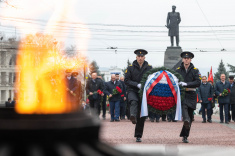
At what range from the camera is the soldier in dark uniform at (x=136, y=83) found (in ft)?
31.6

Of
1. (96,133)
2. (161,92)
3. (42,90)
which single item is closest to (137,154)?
(96,133)

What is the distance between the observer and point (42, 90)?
2490 millimetres

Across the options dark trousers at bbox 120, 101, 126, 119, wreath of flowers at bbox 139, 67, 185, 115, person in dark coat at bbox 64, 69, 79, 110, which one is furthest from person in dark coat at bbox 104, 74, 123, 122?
wreath of flowers at bbox 139, 67, 185, 115

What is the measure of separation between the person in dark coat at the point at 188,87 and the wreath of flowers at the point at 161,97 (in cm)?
52

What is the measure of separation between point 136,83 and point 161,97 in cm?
87

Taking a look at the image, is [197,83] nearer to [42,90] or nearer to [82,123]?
[42,90]

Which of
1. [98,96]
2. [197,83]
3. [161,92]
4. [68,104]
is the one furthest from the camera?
[98,96]

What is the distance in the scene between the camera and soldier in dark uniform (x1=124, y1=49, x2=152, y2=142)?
9.62 m

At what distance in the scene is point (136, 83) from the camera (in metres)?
9.63

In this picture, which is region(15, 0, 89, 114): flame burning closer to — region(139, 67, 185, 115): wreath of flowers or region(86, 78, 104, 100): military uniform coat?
region(139, 67, 185, 115): wreath of flowers

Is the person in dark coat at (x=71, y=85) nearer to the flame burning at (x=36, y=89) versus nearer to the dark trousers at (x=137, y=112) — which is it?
the dark trousers at (x=137, y=112)

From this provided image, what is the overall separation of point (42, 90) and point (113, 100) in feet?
63.2

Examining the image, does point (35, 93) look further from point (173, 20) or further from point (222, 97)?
point (173, 20)

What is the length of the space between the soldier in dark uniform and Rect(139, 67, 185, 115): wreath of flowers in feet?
1.32
